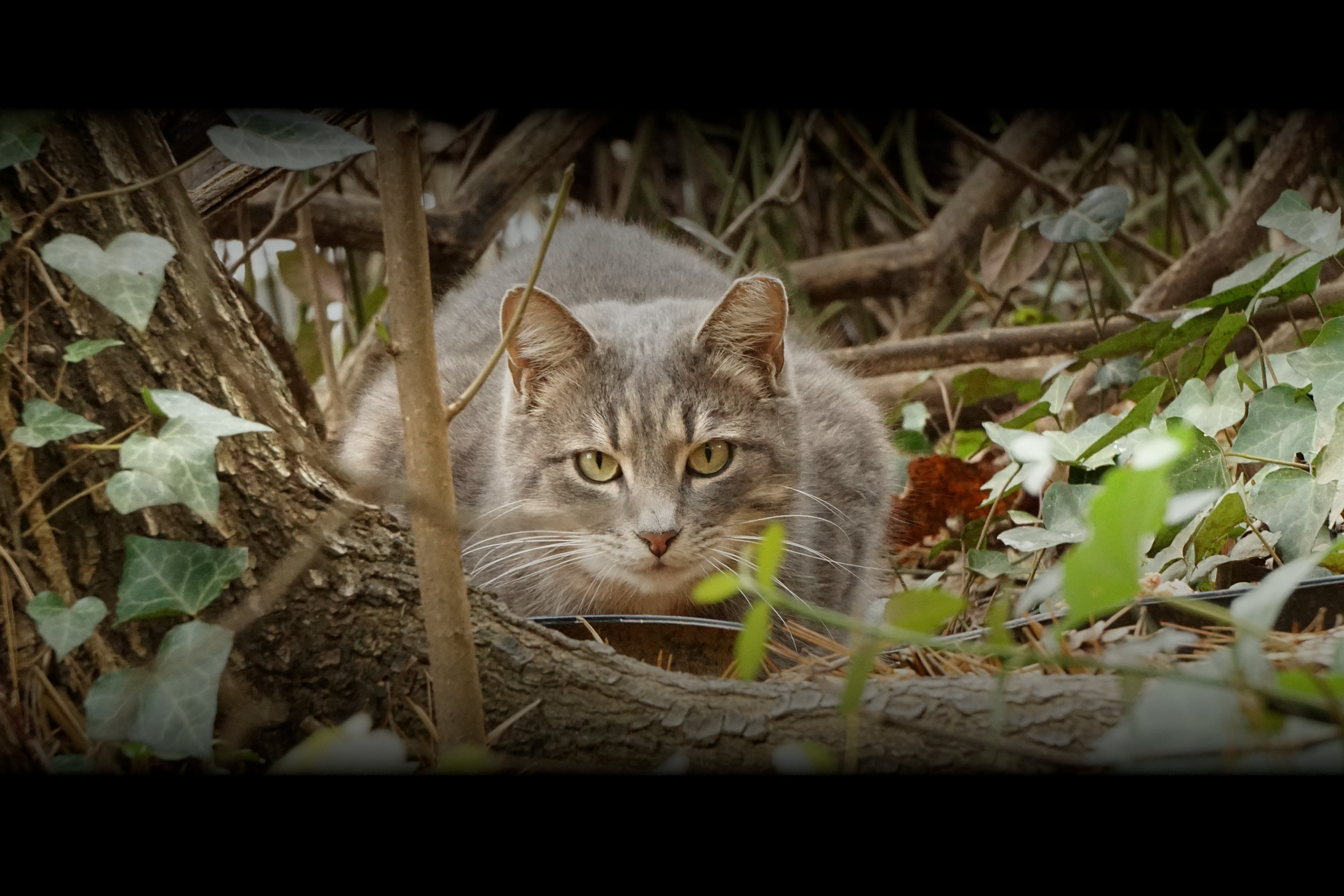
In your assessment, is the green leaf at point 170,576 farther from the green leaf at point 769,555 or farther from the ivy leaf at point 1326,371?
the ivy leaf at point 1326,371

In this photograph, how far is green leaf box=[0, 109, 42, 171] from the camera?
3.11ft

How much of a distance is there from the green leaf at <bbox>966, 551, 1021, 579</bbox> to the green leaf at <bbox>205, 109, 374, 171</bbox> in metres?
1.38

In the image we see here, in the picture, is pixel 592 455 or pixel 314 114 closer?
pixel 314 114

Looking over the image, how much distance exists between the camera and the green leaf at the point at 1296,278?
160 centimetres

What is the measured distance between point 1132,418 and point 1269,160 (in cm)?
156

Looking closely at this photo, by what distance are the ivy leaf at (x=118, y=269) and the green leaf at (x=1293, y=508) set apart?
1.46m

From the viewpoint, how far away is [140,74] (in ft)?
3.09

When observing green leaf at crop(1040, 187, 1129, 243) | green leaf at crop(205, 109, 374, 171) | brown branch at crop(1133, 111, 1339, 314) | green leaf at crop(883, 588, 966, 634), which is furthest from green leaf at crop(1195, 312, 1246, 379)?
green leaf at crop(205, 109, 374, 171)

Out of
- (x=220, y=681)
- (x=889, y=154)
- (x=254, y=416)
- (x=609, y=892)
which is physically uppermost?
(x=889, y=154)

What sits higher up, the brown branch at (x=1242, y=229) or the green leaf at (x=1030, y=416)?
the brown branch at (x=1242, y=229)

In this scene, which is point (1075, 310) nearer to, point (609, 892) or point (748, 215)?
point (748, 215)

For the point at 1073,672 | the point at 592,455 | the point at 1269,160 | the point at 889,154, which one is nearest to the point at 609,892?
the point at 1073,672

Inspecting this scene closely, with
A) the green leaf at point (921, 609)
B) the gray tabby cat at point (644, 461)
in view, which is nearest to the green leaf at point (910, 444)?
the gray tabby cat at point (644, 461)

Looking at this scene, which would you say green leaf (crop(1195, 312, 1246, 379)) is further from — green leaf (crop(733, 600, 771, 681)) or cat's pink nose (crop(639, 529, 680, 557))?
green leaf (crop(733, 600, 771, 681))
